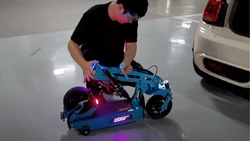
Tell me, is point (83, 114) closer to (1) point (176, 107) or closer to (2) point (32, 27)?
(1) point (176, 107)

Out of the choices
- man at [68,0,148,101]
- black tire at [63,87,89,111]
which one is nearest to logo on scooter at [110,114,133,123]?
black tire at [63,87,89,111]

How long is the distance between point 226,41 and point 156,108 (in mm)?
754

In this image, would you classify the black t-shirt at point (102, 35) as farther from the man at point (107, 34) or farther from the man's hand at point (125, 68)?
the man's hand at point (125, 68)

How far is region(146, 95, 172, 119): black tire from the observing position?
1796 mm

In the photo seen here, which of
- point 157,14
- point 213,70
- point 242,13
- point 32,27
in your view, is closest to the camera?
point 242,13

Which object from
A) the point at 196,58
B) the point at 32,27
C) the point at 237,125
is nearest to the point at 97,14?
the point at 196,58

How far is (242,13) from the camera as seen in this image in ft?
5.90

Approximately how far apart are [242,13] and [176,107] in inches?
36.7

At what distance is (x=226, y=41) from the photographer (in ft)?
5.85

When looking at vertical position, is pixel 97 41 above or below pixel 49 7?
above

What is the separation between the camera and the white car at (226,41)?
1728mm

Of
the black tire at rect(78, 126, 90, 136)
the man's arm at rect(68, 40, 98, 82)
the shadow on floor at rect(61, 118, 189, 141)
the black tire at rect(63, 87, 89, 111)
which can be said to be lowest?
Result: the shadow on floor at rect(61, 118, 189, 141)

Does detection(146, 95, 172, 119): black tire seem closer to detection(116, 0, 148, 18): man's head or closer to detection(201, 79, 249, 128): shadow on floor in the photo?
detection(201, 79, 249, 128): shadow on floor

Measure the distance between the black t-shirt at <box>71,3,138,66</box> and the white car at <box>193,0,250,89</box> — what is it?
0.69 meters
